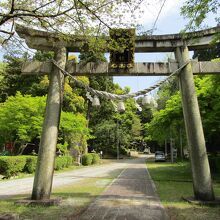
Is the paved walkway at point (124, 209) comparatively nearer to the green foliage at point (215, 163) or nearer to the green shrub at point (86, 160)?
the green foliage at point (215, 163)

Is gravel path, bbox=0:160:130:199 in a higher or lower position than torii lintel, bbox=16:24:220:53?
lower

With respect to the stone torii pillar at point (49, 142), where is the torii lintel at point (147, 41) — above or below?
above

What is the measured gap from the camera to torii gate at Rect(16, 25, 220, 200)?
7.58 meters

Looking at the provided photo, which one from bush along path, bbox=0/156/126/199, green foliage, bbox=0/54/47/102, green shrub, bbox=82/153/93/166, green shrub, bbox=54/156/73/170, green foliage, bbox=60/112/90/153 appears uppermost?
green foliage, bbox=0/54/47/102

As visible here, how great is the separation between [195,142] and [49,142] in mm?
4295

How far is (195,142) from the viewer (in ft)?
25.6

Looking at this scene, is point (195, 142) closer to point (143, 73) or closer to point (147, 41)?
point (143, 73)

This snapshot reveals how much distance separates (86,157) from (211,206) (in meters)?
28.1

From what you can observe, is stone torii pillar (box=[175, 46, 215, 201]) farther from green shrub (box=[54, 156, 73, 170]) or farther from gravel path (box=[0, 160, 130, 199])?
green shrub (box=[54, 156, 73, 170])

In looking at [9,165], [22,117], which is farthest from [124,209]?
[22,117]

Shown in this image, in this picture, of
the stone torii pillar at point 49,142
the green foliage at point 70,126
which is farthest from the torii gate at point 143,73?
the green foliage at point 70,126

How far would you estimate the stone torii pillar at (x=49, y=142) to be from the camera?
293 inches

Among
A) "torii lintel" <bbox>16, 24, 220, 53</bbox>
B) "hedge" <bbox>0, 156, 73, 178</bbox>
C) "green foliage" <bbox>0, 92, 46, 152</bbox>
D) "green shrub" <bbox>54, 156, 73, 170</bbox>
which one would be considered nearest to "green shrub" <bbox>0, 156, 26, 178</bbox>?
"hedge" <bbox>0, 156, 73, 178</bbox>

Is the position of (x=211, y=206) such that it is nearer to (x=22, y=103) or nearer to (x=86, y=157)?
(x=22, y=103)
